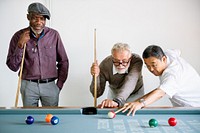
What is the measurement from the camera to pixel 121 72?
2.68m

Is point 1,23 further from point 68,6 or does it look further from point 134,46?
point 134,46

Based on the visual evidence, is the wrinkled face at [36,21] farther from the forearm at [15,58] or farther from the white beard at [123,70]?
the white beard at [123,70]

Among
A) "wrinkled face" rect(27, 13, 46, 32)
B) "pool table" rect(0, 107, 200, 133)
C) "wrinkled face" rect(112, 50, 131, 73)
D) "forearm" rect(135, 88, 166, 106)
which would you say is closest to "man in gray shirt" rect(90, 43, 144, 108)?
"wrinkled face" rect(112, 50, 131, 73)

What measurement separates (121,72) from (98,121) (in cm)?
101

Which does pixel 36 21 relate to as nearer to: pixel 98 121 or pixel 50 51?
pixel 50 51

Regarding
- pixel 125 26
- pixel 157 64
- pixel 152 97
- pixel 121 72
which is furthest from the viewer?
pixel 125 26

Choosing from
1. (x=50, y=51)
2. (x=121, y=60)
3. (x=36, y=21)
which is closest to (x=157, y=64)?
(x=121, y=60)

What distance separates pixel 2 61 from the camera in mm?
3707

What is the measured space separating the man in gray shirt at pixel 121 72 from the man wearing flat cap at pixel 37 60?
0.49m

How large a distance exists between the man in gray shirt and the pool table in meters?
0.46

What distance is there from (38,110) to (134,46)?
6.27 ft

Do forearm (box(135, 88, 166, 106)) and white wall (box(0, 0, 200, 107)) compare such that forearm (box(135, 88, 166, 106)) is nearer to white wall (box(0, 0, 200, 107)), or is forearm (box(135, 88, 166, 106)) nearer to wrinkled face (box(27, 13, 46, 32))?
wrinkled face (box(27, 13, 46, 32))

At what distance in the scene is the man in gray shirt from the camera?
8.32 feet

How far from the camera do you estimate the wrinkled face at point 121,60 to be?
2.53m
